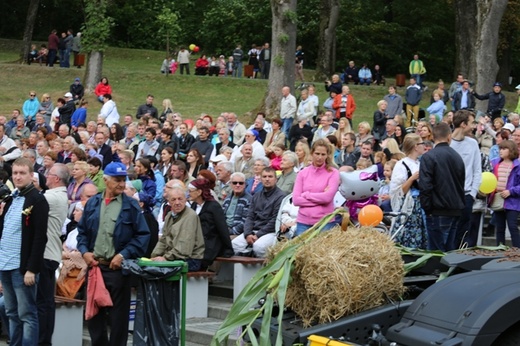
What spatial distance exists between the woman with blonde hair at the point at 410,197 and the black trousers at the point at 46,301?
377 cm

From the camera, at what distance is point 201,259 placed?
12250 millimetres

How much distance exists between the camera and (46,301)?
10484mm

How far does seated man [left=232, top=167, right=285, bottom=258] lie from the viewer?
12.6m

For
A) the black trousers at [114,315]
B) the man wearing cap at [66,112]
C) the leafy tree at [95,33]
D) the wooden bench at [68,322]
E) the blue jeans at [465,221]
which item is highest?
the leafy tree at [95,33]

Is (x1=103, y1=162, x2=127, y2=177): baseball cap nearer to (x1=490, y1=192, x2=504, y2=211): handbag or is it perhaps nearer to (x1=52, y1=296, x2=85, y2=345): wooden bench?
(x1=52, y1=296, x2=85, y2=345): wooden bench

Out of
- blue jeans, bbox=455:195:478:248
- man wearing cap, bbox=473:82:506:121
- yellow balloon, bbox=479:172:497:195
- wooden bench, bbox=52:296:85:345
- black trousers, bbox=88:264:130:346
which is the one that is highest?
man wearing cap, bbox=473:82:506:121

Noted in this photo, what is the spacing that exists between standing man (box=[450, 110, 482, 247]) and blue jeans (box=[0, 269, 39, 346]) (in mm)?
4820

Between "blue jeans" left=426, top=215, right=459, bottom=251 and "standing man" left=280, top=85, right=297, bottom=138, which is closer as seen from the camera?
"blue jeans" left=426, top=215, right=459, bottom=251

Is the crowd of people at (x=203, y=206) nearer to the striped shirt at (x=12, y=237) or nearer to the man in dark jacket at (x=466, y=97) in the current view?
the striped shirt at (x=12, y=237)

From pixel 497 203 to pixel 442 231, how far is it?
280 centimetres

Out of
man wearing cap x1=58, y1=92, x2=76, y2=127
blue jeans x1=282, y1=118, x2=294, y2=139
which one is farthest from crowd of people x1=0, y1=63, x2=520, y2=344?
man wearing cap x1=58, y1=92, x2=76, y2=127

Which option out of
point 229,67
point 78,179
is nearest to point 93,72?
point 229,67

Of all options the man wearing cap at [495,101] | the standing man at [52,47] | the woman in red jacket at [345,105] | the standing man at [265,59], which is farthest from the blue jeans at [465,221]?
the standing man at [52,47]

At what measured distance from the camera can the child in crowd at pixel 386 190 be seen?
13375 mm
